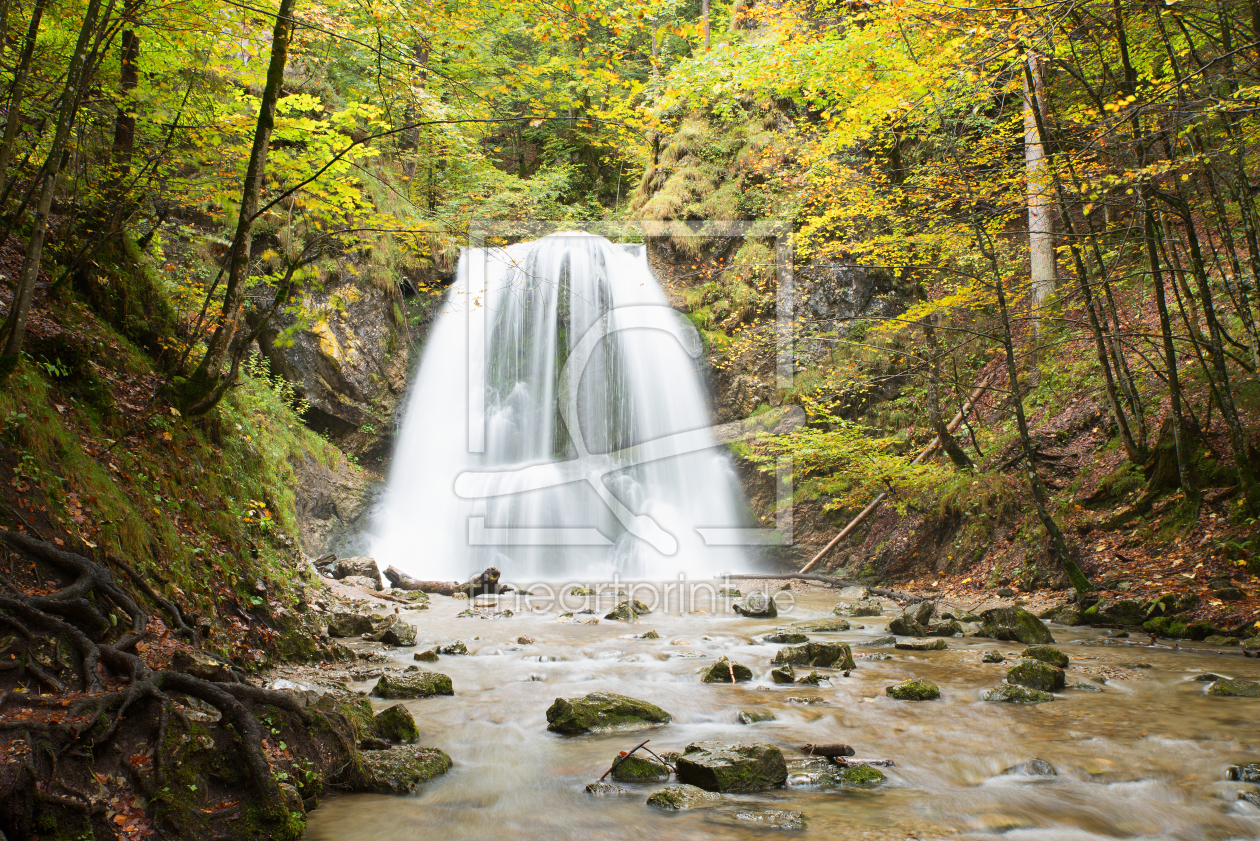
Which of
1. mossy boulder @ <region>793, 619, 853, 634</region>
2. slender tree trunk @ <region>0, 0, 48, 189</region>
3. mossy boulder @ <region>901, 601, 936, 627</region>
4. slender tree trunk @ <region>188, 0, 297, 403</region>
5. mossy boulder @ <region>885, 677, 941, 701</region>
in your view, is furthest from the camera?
mossy boulder @ <region>793, 619, 853, 634</region>

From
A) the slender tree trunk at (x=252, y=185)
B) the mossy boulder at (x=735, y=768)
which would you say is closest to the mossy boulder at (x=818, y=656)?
the mossy boulder at (x=735, y=768)

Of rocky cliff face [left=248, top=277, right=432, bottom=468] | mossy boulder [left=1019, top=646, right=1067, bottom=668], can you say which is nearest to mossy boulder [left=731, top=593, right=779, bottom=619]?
mossy boulder [left=1019, top=646, right=1067, bottom=668]

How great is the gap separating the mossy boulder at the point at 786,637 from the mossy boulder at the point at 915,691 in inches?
90.9

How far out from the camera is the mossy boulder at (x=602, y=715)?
475 cm

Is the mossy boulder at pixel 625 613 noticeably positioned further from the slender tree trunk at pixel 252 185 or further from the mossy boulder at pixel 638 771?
the slender tree trunk at pixel 252 185

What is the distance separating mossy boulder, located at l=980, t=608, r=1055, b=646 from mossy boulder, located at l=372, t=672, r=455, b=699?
563 cm

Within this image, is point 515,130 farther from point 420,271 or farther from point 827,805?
point 827,805

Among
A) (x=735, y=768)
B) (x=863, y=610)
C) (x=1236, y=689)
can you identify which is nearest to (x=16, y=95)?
(x=735, y=768)

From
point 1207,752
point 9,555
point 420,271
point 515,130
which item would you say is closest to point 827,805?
point 1207,752

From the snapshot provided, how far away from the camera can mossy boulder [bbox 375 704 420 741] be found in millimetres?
4180

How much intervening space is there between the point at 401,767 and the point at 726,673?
→ 3.21 m

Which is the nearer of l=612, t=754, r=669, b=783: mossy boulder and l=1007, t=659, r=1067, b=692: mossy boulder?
l=612, t=754, r=669, b=783: mossy boulder

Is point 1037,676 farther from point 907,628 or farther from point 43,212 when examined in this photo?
point 43,212

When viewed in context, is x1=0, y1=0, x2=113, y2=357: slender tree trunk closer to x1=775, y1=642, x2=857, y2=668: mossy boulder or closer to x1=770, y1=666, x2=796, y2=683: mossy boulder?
x1=770, y1=666, x2=796, y2=683: mossy boulder
